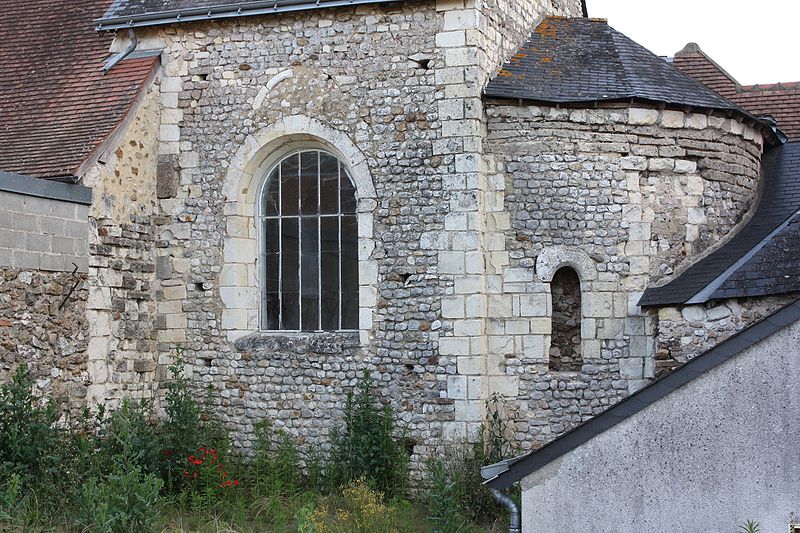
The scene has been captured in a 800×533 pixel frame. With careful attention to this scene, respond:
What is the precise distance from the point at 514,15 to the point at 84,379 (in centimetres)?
602

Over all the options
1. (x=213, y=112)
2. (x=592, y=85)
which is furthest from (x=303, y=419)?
(x=592, y=85)

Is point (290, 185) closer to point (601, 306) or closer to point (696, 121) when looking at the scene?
point (601, 306)

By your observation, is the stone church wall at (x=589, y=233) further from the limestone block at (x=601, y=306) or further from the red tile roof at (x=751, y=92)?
the red tile roof at (x=751, y=92)

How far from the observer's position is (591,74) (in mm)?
11203

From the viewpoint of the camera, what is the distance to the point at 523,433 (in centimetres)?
1070

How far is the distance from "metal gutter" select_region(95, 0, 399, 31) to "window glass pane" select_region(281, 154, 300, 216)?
1595mm

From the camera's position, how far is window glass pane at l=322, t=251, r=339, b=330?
11531 millimetres

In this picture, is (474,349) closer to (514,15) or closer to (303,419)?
(303,419)

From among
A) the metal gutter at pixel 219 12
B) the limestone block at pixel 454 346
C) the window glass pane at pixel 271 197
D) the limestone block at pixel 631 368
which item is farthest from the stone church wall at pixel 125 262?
the limestone block at pixel 631 368

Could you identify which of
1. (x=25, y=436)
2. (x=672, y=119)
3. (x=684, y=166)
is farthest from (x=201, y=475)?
(x=672, y=119)

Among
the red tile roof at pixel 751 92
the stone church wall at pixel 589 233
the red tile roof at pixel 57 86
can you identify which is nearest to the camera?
the stone church wall at pixel 589 233

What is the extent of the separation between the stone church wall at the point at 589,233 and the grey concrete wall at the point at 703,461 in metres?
3.67

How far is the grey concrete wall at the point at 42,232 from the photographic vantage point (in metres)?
9.78

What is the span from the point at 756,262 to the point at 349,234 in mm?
4147
